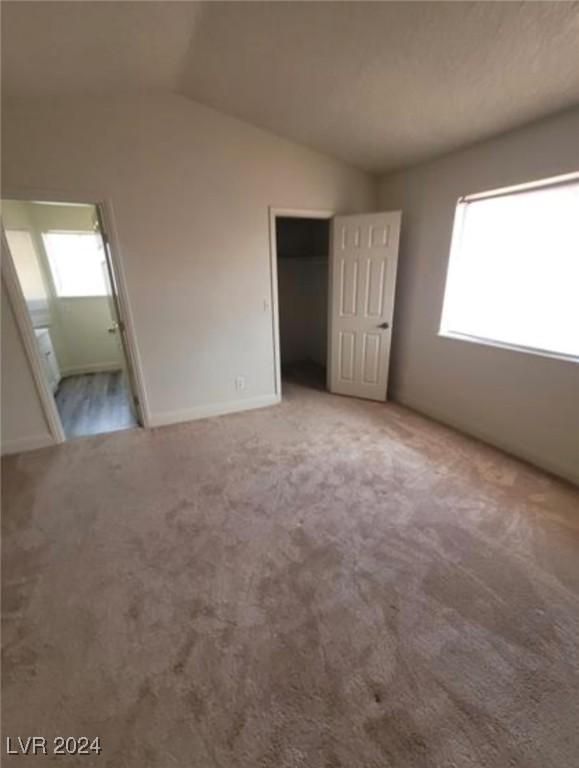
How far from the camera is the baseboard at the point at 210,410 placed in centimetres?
343

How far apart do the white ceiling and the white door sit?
835 mm

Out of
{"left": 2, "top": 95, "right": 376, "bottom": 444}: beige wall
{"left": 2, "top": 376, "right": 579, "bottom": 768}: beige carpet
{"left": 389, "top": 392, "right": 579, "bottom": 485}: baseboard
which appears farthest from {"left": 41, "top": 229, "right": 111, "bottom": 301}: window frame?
{"left": 389, "top": 392, "right": 579, "bottom": 485}: baseboard

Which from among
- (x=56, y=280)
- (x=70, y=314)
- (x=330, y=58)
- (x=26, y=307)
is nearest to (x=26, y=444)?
(x=26, y=307)

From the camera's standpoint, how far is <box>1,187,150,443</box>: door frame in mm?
2613

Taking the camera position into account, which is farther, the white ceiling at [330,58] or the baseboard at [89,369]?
the baseboard at [89,369]

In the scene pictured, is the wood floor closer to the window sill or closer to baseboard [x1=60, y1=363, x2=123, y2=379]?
baseboard [x1=60, y1=363, x2=123, y2=379]

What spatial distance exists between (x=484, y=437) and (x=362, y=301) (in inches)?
70.7

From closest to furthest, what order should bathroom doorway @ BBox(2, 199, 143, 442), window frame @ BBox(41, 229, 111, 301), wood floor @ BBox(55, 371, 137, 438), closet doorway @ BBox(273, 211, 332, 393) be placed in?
wood floor @ BBox(55, 371, 137, 438), bathroom doorway @ BBox(2, 199, 143, 442), window frame @ BBox(41, 229, 111, 301), closet doorway @ BBox(273, 211, 332, 393)

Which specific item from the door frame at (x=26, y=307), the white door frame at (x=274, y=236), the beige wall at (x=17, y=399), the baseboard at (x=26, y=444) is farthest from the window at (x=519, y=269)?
the baseboard at (x=26, y=444)

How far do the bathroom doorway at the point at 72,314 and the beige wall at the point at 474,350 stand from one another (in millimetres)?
2907

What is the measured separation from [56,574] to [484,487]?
268cm

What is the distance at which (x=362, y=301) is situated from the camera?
12.1ft

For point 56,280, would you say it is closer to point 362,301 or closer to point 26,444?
point 26,444

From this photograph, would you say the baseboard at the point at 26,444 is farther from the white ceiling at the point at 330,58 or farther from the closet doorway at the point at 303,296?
→ the closet doorway at the point at 303,296
